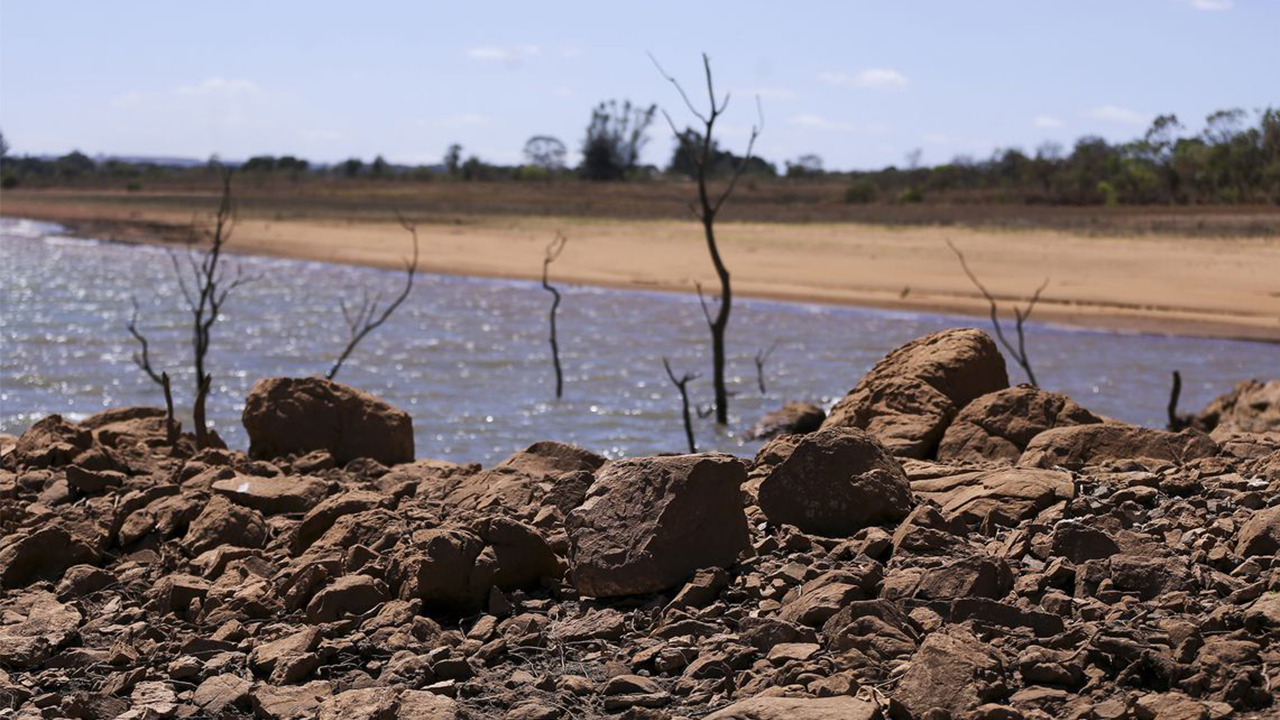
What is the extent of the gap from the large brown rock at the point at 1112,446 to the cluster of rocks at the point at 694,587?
0.01 m

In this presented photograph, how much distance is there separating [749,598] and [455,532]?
3.54 feet

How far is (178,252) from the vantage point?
41281mm

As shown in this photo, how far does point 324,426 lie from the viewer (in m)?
8.04

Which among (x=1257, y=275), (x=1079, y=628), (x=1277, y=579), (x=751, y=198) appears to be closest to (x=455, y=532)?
(x=1079, y=628)

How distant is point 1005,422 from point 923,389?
0.60m

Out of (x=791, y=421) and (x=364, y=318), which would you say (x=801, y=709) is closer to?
(x=791, y=421)

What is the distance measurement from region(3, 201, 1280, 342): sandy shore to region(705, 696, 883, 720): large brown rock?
67.1 feet

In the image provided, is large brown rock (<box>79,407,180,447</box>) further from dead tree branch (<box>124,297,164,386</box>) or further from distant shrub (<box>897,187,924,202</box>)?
distant shrub (<box>897,187,924,202</box>)

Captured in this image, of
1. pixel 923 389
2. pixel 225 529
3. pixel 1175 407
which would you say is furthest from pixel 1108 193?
pixel 225 529

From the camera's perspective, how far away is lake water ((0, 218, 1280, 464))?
16.1m

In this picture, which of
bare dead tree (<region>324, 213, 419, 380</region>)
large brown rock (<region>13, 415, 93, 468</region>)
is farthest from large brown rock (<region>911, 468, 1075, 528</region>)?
bare dead tree (<region>324, 213, 419, 380</region>)

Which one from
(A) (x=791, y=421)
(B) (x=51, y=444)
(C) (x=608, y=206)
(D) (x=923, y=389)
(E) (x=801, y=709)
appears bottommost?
(A) (x=791, y=421)

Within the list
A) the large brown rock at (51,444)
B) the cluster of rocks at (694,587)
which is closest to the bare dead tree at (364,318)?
the large brown rock at (51,444)

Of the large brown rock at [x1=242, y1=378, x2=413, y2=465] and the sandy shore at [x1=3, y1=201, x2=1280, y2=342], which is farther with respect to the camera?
the sandy shore at [x1=3, y1=201, x2=1280, y2=342]
